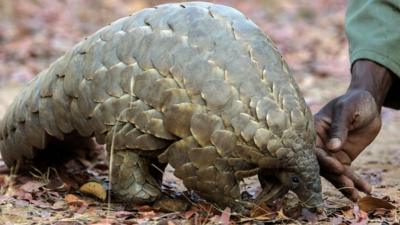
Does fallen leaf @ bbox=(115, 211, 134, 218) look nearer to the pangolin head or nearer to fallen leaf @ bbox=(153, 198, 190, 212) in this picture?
fallen leaf @ bbox=(153, 198, 190, 212)

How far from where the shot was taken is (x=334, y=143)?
10.9 feet

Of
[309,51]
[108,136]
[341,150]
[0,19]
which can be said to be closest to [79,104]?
[108,136]

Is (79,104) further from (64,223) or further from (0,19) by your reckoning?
(0,19)

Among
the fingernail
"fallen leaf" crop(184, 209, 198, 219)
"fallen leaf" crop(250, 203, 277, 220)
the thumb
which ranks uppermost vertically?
the thumb

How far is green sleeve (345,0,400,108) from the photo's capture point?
12.8 ft

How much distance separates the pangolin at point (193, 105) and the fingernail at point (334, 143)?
327 mm

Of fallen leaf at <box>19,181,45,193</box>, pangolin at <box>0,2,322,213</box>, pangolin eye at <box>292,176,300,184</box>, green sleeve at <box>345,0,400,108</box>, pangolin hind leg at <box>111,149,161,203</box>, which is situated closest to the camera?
pangolin at <box>0,2,322,213</box>

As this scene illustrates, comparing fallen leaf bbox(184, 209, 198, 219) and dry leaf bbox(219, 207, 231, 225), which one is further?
fallen leaf bbox(184, 209, 198, 219)

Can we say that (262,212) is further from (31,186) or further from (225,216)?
(31,186)

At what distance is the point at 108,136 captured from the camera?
10.2 ft

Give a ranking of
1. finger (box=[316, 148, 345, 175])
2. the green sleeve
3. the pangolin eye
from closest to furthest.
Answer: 1. the pangolin eye
2. finger (box=[316, 148, 345, 175])
3. the green sleeve

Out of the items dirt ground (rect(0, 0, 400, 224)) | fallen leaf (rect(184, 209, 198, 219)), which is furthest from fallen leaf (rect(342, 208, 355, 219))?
fallen leaf (rect(184, 209, 198, 219))

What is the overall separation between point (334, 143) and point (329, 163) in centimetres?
11

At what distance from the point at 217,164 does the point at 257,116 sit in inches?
9.0
